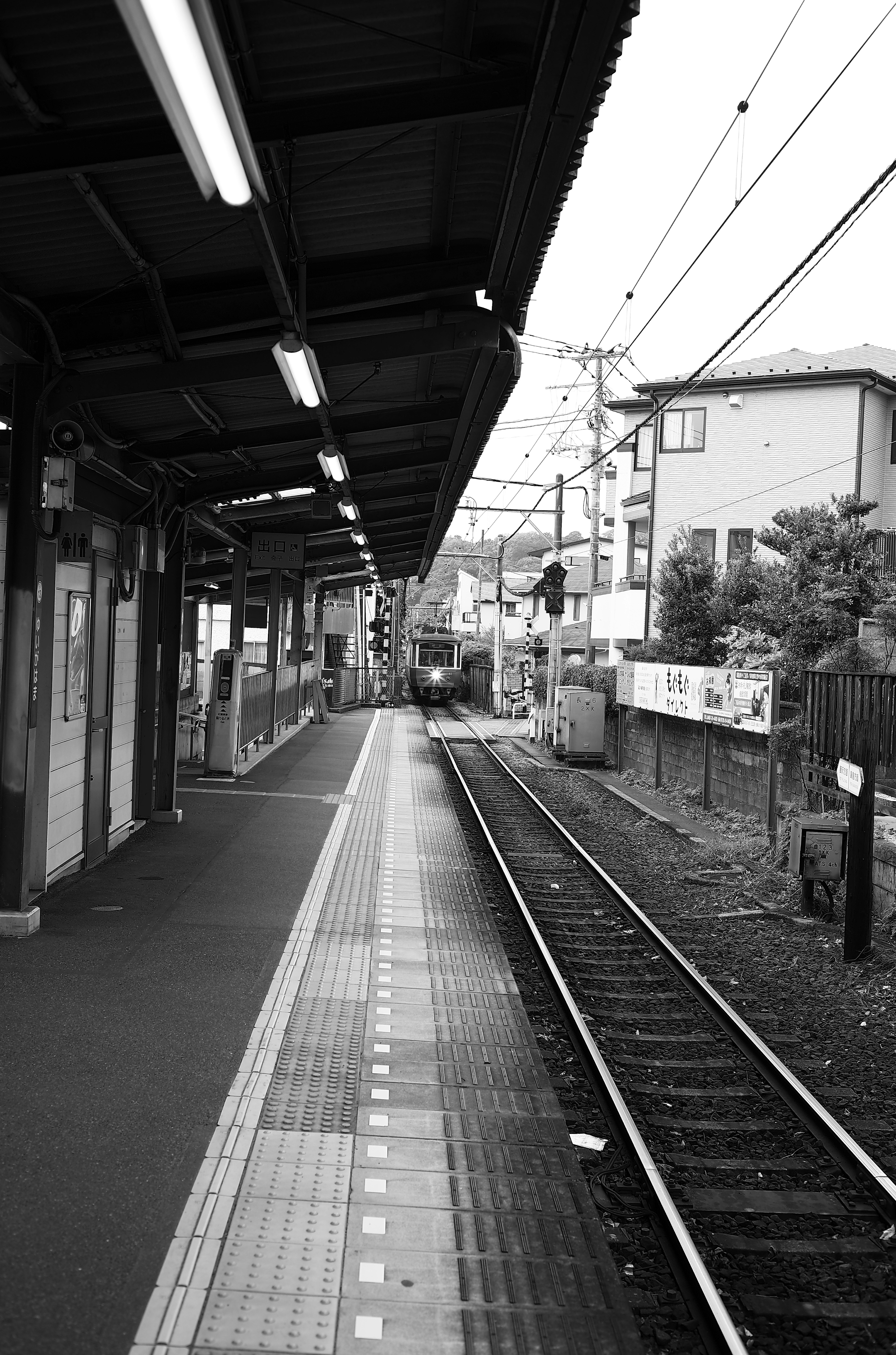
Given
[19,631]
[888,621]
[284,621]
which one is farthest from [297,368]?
[284,621]

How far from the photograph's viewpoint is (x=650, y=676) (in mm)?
17406

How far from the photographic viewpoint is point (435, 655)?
4075 centimetres

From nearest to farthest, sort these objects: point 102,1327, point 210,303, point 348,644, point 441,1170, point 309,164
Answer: point 102,1327, point 441,1170, point 309,164, point 210,303, point 348,644

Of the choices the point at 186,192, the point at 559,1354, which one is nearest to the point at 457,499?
the point at 186,192

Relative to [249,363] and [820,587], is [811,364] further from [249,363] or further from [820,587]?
[249,363]

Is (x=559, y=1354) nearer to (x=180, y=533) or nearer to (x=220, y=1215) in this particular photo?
(x=220, y=1215)

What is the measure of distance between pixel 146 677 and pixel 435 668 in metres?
29.1

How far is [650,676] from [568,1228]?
14048 mm

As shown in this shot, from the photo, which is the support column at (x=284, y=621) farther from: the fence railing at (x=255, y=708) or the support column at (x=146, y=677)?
the support column at (x=146, y=677)

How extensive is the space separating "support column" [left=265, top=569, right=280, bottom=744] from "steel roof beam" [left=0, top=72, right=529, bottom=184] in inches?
591

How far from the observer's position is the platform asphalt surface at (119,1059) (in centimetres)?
325

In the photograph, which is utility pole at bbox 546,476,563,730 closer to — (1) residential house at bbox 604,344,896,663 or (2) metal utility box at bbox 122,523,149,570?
(1) residential house at bbox 604,344,896,663

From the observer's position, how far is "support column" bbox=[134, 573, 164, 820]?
10789 mm

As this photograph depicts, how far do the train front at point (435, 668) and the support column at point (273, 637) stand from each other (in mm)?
19096
